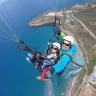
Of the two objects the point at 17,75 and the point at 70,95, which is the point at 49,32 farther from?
the point at 70,95

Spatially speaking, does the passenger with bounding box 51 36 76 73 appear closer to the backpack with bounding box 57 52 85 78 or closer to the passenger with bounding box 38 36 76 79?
the passenger with bounding box 38 36 76 79

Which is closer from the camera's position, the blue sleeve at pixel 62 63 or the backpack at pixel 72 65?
the blue sleeve at pixel 62 63

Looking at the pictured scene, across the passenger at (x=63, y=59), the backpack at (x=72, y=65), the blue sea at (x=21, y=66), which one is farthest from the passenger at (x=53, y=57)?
the blue sea at (x=21, y=66)

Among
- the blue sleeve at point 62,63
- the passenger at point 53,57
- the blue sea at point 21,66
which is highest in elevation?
the blue sea at point 21,66

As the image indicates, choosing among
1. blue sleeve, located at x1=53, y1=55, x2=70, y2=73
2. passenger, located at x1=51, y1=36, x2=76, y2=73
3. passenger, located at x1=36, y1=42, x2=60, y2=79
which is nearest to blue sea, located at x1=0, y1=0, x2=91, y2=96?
passenger, located at x1=36, y1=42, x2=60, y2=79

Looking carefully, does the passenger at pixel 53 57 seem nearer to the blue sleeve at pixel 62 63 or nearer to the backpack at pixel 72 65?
the blue sleeve at pixel 62 63

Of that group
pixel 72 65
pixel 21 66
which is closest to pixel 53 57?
pixel 72 65

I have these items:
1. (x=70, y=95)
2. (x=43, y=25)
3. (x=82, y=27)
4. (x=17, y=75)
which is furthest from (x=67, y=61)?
(x=43, y=25)

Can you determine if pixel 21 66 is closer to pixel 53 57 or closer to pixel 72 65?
pixel 53 57

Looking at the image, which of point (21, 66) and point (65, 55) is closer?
point (65, 55)

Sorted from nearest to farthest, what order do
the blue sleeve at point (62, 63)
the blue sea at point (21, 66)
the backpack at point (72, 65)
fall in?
the blue sleeve at point (62, 63), the backpack at point (72, 65), the blue sea at point (21, 66)

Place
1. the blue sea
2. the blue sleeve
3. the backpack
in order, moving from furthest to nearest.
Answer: the blue sea → the backpack → the blue sleeve

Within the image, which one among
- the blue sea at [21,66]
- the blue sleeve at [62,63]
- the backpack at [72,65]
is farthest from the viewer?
the blue sea at [21,66]
